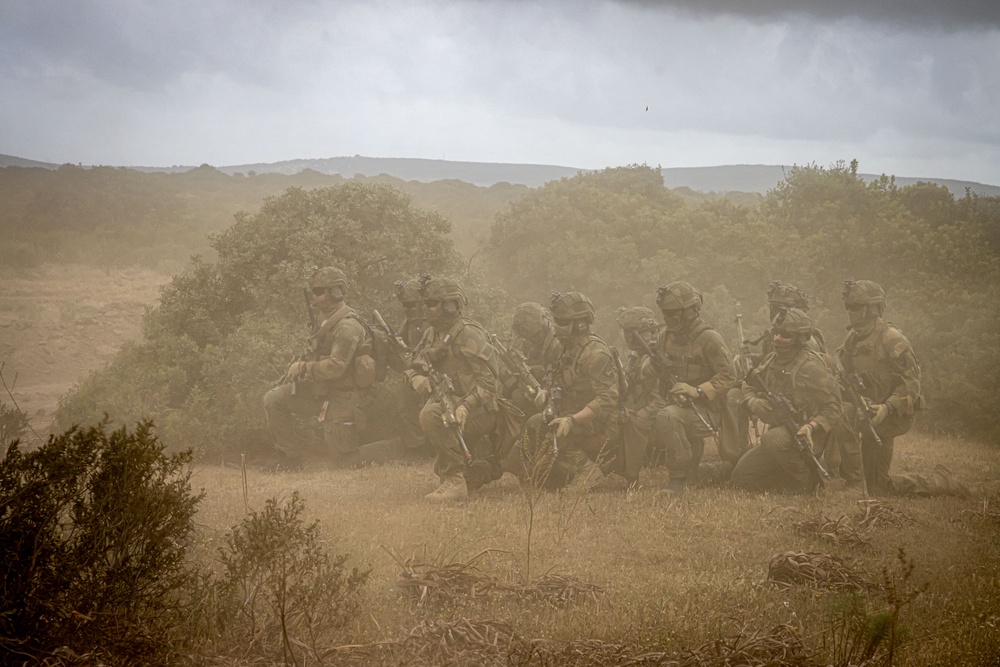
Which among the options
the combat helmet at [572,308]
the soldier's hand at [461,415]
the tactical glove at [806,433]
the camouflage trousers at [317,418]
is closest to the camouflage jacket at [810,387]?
the tactical glove at [806,433]

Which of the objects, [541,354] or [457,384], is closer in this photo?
[457,384]

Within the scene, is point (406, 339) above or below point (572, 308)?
below

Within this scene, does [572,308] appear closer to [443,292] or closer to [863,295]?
[443,292]

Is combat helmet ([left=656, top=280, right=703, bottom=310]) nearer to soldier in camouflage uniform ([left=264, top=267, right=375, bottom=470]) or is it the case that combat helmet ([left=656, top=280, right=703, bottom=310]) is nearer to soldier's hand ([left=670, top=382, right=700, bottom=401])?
soldier's hand ([left=670, top=382, right=700, bottom=401])

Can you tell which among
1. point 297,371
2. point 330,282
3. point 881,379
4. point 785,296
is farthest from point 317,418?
point 881,379

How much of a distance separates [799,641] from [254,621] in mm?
3351

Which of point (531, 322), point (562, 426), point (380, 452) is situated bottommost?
point (380, 452)

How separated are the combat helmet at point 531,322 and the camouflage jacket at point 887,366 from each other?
3.80 m

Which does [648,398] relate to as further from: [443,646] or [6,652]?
[6,652]

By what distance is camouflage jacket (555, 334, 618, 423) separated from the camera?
9727 millimetres

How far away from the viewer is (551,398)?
32.6 feet

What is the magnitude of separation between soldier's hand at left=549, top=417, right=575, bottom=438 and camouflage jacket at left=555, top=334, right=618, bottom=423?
391 mm

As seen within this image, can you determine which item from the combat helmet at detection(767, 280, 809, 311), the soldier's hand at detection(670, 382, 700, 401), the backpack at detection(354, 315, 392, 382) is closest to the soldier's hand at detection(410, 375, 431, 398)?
the backpack at detection(354, 315, 392, 382)

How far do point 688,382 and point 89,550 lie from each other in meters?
7.15
